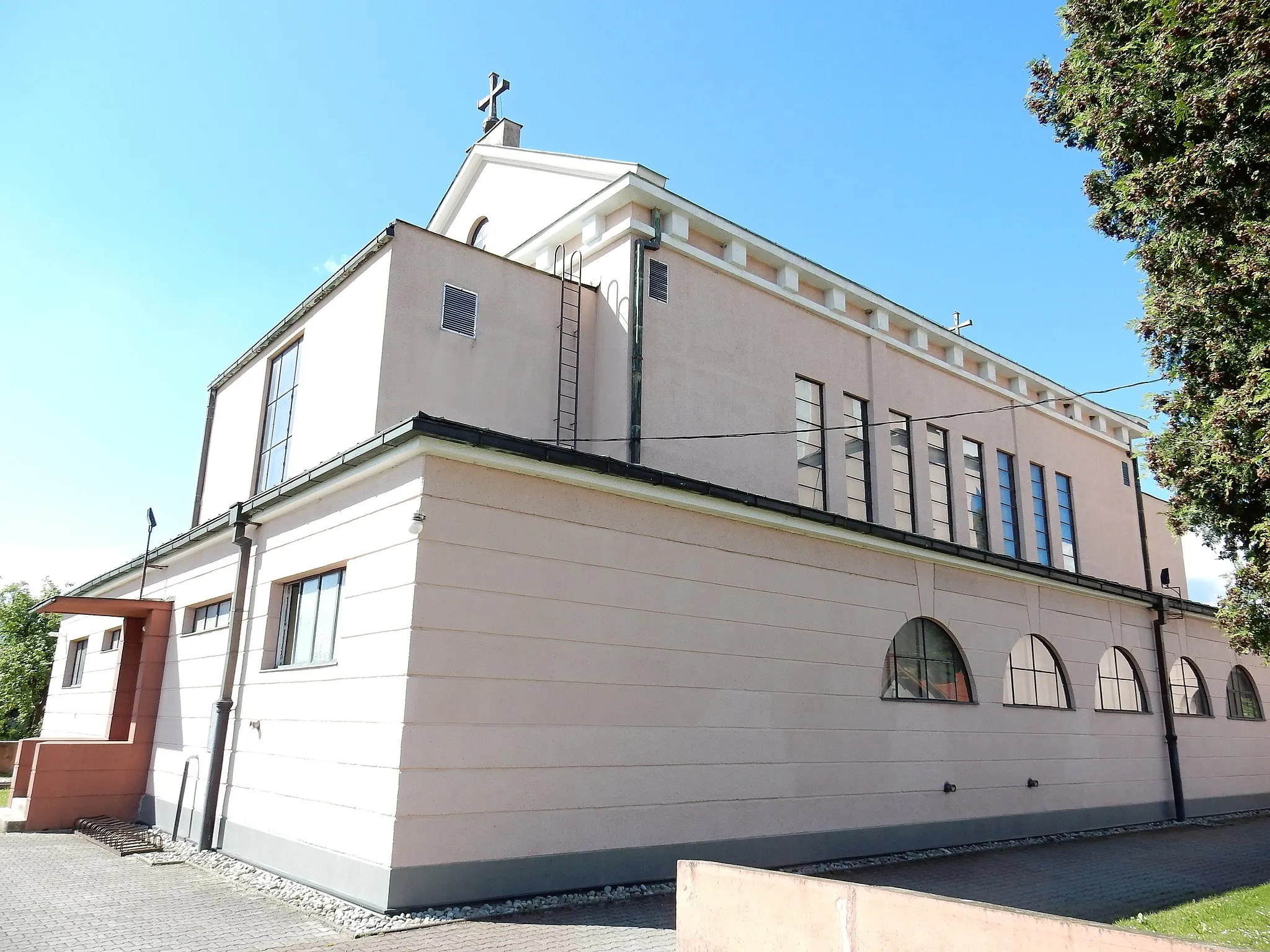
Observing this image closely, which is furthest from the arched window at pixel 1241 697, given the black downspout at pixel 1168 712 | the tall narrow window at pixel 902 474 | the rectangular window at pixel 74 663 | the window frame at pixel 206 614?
the rectangular window at pixel 74 663

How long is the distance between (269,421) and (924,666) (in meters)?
10.6

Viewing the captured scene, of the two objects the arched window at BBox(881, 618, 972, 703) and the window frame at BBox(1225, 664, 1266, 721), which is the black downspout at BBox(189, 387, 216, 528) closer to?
the arched window at BBox(881, 618, 972, 703)

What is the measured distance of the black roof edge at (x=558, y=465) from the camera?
27.6 ft

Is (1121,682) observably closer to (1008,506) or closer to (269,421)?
(1008,506)

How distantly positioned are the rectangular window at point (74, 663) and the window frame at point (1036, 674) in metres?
17.7

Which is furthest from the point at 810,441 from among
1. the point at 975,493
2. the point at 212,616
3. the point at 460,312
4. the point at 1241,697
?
the point at 1241,697

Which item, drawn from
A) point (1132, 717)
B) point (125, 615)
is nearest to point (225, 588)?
point (125, 615)

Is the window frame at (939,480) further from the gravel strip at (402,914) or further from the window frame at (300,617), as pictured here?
the window frame at (300,617)

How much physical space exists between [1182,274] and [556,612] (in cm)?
711

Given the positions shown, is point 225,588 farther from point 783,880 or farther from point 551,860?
point 783,880

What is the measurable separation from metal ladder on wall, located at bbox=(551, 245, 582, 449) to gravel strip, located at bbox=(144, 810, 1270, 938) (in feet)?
19.5

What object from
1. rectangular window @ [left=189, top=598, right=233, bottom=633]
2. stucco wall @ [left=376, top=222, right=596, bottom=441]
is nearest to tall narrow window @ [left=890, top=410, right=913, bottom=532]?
stucco wall @ [left=376, top=222, right=596, bottom=441]

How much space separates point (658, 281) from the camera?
12.7m

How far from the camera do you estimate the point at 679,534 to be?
33.7 feet
